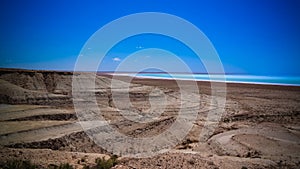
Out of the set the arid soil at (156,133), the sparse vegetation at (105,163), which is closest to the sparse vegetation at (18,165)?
the arid soil at (156,133)

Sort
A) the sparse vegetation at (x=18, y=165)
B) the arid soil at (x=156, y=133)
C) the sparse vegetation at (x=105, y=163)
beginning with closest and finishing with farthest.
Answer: the sparse vegetation at (x=18, y=165)
the sparse vegetation at (x=105, y=163)
the arid soil at (x=156, y=133)

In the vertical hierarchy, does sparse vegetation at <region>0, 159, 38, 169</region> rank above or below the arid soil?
below

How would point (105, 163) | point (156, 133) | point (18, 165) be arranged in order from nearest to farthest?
point (18, 165) → point (105, 163) → point (156, 133)

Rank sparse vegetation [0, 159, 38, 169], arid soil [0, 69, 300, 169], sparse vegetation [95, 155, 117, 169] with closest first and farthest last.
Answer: sparse vegetation [0, 159, 38, 169], sparse vegetation [95, 155, 117, 169], arid soil [0, 69, 300, 169]

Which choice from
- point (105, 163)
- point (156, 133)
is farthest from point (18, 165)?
point (156, 133)

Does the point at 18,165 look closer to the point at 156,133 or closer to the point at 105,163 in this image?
the point at 105,163

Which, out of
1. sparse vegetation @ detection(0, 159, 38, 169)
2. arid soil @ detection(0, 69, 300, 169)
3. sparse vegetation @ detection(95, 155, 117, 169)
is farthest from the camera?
arid soil @ detection(0, 69, 300, 169)

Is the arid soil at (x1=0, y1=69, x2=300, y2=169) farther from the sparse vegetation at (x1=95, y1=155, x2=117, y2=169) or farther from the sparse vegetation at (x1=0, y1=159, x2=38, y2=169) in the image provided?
the sparse vegetation at (x1=0, y1=159, x2=38, y2=169)

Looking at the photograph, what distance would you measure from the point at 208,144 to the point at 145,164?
3.11 metres

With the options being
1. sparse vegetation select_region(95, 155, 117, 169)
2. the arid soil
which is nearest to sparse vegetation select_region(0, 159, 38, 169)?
the arid soil

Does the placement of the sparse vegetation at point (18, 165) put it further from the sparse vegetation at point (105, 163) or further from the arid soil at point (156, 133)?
the sparse vegetation at point (105, 163)

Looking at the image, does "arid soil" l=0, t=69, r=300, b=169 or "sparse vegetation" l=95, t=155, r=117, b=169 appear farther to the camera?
"arid soil" l=0, t=69, r=300, b=169

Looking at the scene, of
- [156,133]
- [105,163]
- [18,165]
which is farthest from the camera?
[156,133]

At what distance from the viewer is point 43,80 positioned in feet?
69.9
